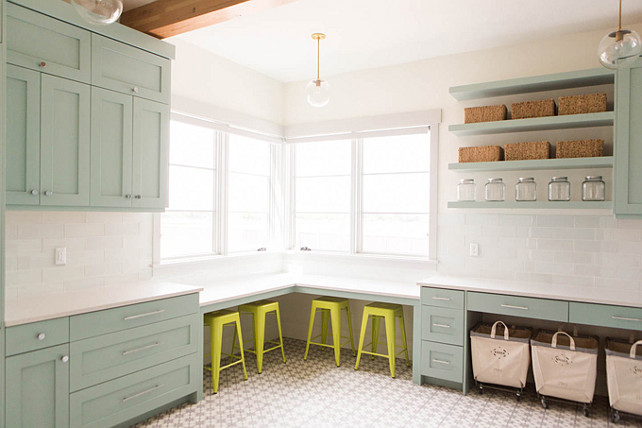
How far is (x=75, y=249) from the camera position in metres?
3.13

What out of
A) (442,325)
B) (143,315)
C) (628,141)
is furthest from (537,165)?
(143,315)

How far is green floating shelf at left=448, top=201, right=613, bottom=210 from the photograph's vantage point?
3305 mm

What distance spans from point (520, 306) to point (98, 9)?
3.19 metres

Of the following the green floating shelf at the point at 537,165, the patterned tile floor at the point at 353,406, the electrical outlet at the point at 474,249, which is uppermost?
the green floating shelf at the point at 537,165

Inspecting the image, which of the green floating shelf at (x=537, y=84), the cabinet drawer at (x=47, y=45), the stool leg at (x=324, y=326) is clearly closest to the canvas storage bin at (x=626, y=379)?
the green floating shelf at (x=537, y=84)

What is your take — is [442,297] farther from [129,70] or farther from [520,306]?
[129,70]

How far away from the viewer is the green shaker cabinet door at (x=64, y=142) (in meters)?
2.59

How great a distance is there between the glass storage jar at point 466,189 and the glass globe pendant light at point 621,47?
186 centimetres

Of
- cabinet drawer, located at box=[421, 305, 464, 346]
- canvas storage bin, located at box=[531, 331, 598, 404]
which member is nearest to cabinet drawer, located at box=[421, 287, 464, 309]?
cabinet drawer, located at box=[421, 305, 464, 346]

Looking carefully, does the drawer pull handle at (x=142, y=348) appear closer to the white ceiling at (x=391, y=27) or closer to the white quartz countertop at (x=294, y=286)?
the white quartz countertop at (x=294, y=286)

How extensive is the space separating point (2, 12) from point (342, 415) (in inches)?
123

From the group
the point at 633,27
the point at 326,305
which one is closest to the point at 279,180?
the point at 326,305

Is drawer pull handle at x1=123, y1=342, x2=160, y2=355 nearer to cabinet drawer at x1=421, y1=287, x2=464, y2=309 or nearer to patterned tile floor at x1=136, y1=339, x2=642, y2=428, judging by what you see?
patterned tile floor at x1=136, y1=339, x2=642, y2=428

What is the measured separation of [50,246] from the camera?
299 cm
